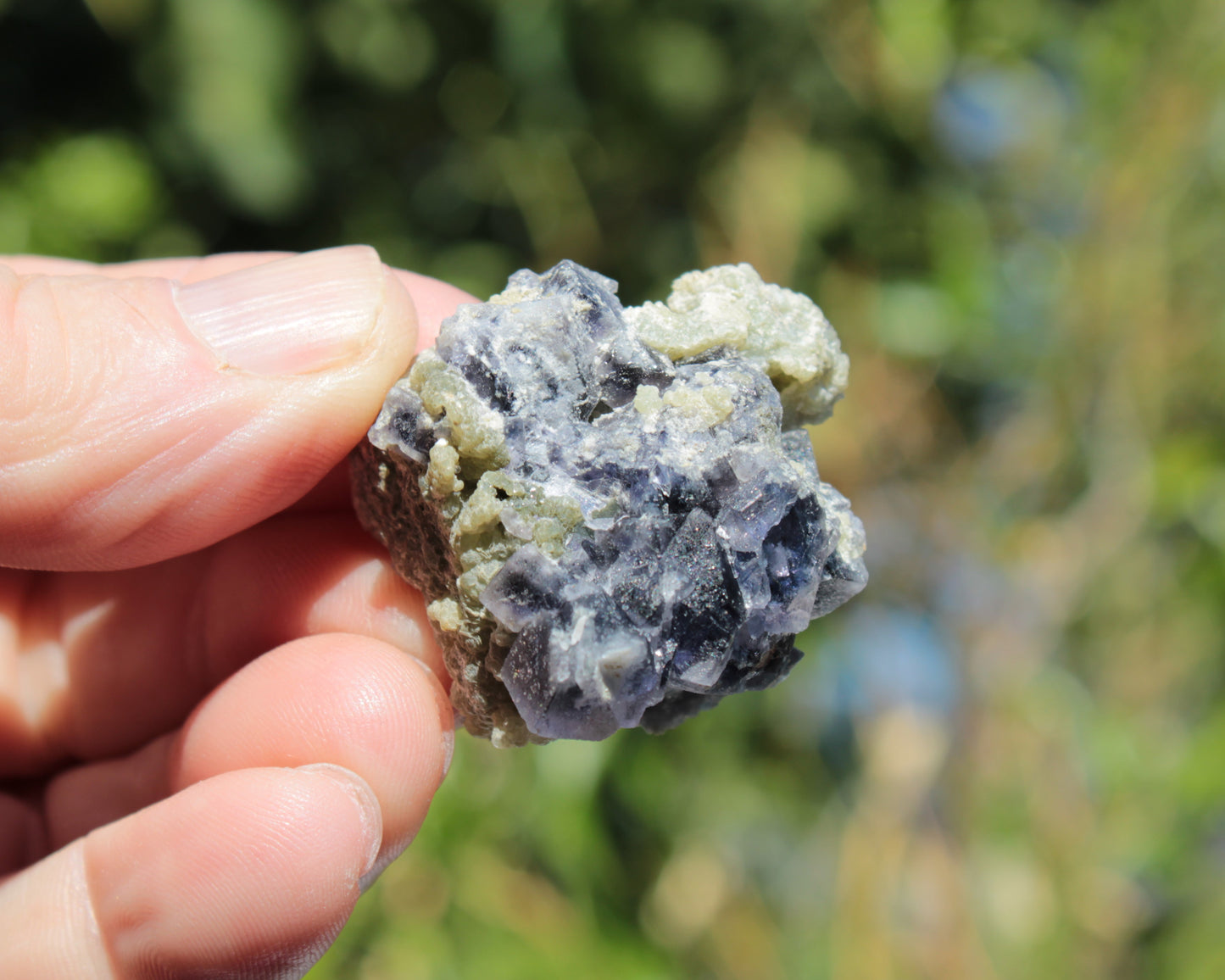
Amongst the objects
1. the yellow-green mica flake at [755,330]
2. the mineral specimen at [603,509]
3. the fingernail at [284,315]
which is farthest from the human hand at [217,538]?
the yellow-green mica flake at [755,330]

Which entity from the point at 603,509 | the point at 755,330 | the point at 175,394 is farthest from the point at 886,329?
the point at 175,394

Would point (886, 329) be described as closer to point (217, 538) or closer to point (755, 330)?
point (755, 330)

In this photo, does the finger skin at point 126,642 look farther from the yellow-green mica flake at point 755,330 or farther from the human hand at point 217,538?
the yellow-green mica flake at point 755,330

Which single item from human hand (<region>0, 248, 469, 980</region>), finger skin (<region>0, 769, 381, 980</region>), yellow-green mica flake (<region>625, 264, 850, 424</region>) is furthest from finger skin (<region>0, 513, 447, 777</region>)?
yellow-green mica flake (<region>625, 264, 850, 424</region>)

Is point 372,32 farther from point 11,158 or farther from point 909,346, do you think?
point 909,346

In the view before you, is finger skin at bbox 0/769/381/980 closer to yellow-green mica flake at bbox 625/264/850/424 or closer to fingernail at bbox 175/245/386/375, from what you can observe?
fingernail at bbox 175/245/386/375

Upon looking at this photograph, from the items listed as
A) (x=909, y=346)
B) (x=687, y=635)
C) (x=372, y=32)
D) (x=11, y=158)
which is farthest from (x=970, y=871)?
(x=11, y=158)
